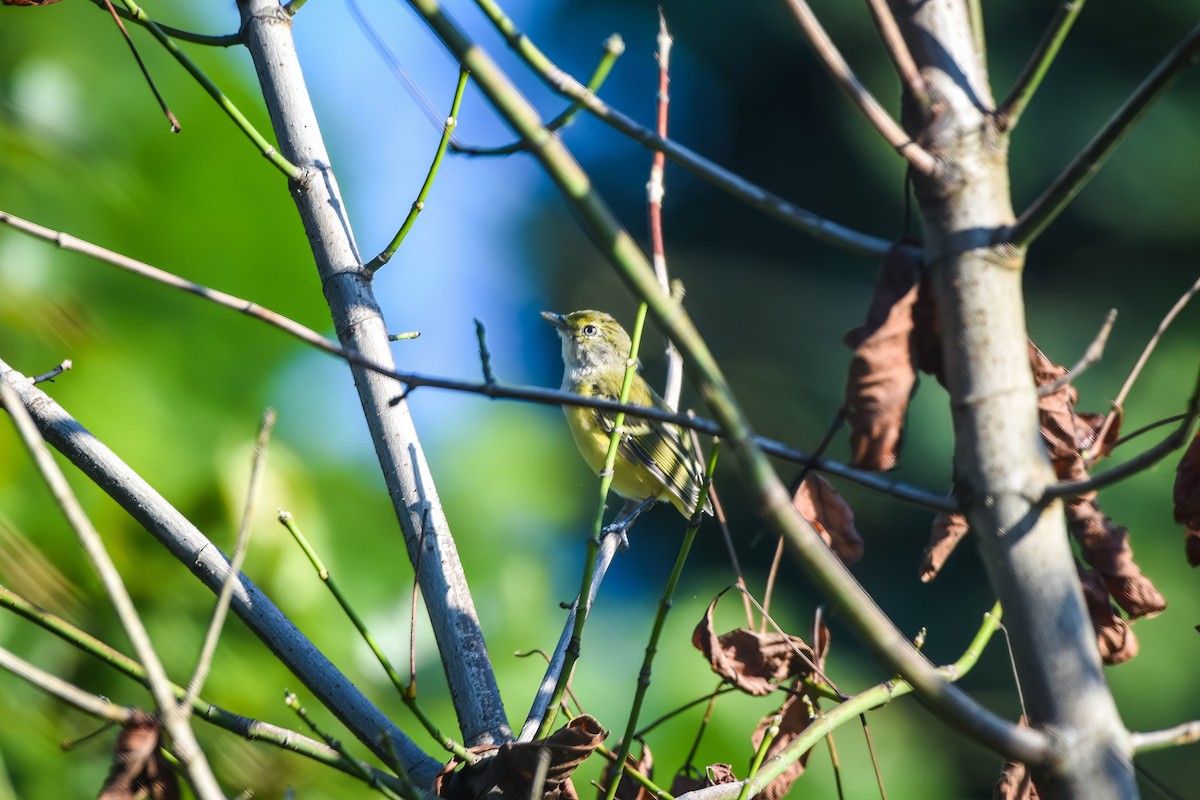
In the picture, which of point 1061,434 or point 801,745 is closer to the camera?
point 1061,434

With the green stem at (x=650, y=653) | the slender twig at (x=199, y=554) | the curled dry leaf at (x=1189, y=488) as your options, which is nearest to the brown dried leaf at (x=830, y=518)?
the green stem at (x=650, y=653)

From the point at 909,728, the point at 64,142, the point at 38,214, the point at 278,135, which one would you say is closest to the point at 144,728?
the point at 278,135

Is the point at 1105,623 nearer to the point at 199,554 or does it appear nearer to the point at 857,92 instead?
the point at 857,92

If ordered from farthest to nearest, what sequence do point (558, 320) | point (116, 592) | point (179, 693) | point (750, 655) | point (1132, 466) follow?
point (558, 320) → point (750, 655) → point (179, 693) → point (1132, 466) → point (116, 592)

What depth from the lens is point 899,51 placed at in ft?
3.10

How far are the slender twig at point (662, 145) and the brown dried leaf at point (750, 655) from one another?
651 mm

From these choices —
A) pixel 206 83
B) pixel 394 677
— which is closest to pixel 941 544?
pixel 394 677

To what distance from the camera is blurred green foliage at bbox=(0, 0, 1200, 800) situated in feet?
9.41

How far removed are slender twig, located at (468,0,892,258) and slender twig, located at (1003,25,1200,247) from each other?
137mm

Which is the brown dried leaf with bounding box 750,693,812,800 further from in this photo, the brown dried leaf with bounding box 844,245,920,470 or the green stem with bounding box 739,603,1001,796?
the brown dried leaf with bounding box 844,245,920,470

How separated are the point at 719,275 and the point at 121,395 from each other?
13.1 feet

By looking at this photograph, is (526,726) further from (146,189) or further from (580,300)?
(580,300)

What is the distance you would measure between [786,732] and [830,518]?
365mm

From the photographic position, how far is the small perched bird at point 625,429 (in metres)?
3.61
